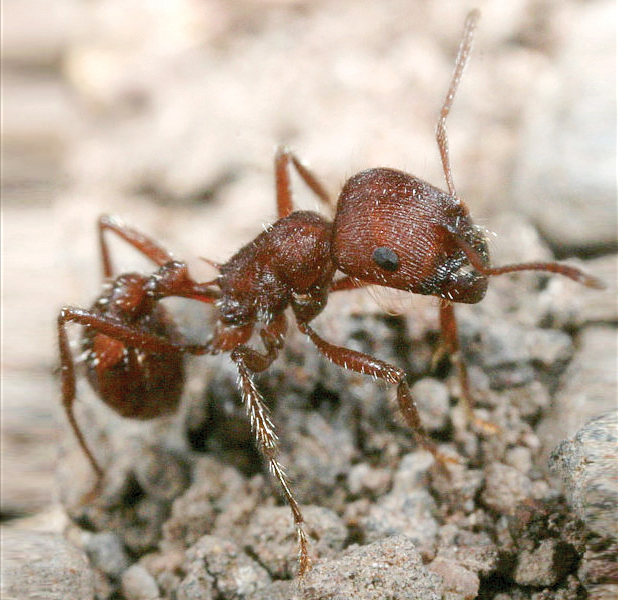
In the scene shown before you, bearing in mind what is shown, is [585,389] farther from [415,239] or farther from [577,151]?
[577,151]

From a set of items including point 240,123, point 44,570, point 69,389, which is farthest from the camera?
point 240,123

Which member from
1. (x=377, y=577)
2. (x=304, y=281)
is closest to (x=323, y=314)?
(x=304, y=281)

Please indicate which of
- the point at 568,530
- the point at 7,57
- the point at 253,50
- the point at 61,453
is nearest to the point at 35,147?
the point at 7,57

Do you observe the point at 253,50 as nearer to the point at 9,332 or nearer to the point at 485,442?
the point at 9,332

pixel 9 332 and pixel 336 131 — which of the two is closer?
pixel 9 332

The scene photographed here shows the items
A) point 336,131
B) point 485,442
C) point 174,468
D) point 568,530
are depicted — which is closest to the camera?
point 568,530

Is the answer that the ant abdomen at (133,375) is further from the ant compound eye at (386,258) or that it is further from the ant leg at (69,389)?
the ant compound eye at (386,258)

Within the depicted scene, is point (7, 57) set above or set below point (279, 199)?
above

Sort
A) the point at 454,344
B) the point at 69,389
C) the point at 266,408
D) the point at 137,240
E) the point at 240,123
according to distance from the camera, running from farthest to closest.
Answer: the point at 240,123
the point at 137,240
the point at 69,389
the point at 454,344
the point at 266,408
